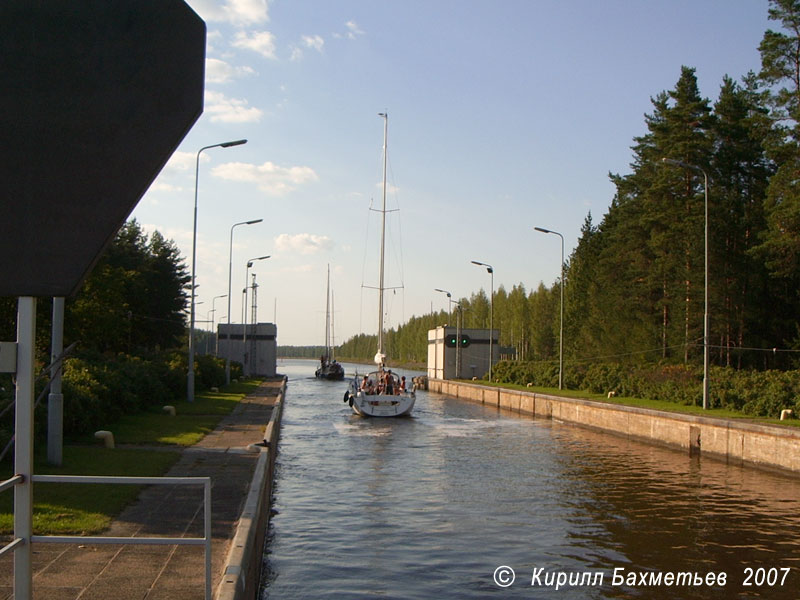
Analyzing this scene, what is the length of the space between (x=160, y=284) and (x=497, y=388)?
2798cm

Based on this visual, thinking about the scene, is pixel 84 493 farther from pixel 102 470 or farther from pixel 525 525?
pixel 525 525

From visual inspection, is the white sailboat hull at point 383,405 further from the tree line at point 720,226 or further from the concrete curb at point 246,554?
the concrete curb at point 246,554

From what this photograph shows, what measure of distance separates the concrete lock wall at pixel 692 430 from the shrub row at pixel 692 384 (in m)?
2.52

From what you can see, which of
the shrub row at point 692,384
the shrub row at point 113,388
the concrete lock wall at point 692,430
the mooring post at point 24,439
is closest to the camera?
the mooring post at point 24,439

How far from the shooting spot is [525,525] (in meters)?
14.6

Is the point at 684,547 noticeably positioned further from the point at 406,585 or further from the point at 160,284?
the point at 160,284

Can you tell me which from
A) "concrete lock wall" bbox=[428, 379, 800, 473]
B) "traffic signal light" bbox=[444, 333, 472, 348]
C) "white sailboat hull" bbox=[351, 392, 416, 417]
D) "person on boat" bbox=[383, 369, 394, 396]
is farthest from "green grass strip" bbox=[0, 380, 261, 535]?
"traffic signal light" bbox=[444, 333, 472, 348]

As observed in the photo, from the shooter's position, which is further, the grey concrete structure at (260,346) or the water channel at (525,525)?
the grey concrete structure at (260,346)

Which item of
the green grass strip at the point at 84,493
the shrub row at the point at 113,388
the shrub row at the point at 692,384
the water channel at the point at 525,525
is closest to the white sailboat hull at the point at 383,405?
the shrub row at the point at 113,388

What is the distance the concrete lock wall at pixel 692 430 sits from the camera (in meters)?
21.2

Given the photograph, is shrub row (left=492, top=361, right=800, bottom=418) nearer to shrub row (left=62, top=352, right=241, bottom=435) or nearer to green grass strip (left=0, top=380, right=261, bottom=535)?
green grass strip (left=0, top=380, right=261, bottom=535)

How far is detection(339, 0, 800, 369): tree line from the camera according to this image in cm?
3897

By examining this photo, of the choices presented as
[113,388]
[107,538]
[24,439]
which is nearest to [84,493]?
[107,538]

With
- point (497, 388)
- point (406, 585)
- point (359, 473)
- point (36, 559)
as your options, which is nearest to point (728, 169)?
point (497, 388)
